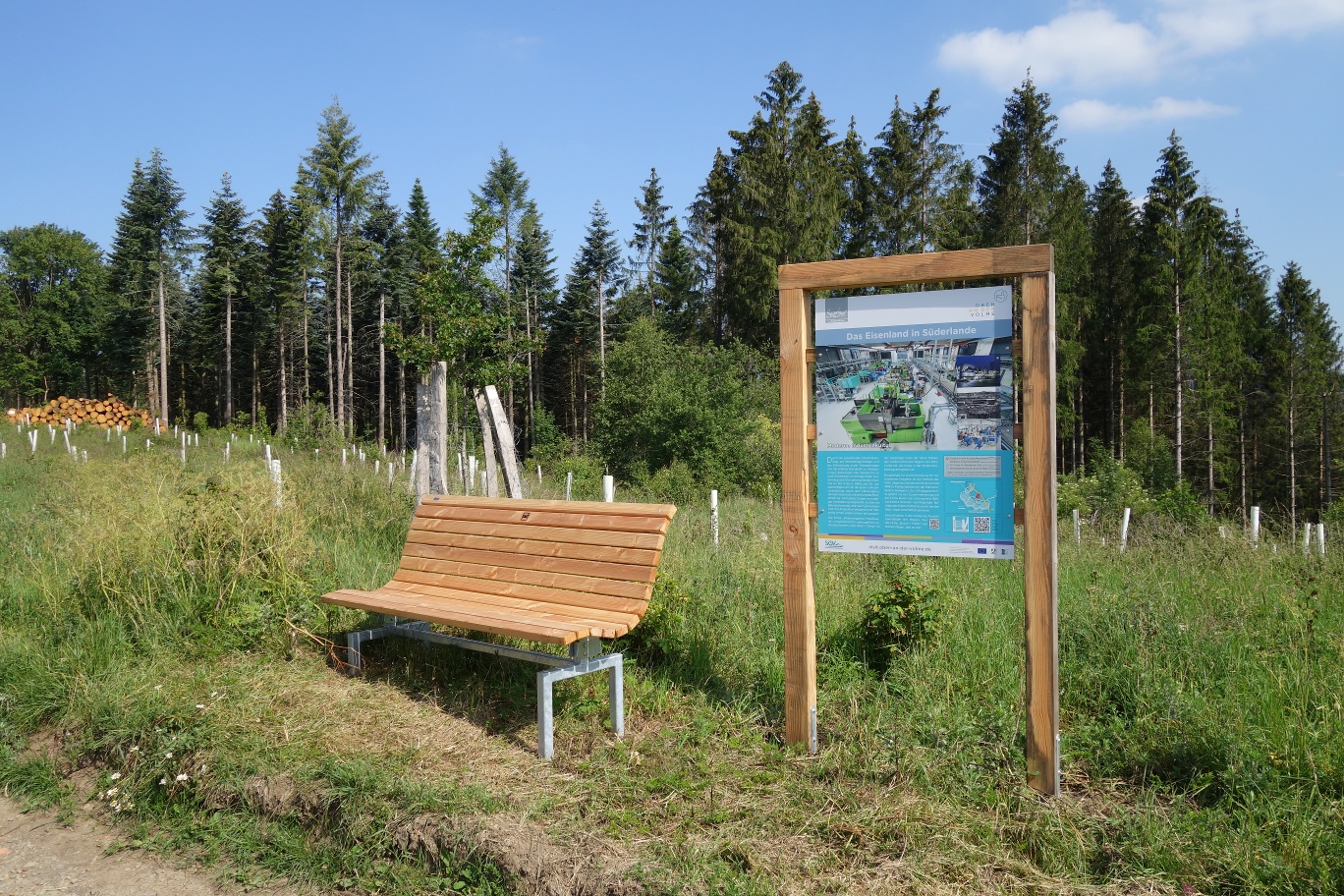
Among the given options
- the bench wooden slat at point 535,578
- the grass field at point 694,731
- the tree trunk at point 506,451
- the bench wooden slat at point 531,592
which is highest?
the tree trunk at point 506,451

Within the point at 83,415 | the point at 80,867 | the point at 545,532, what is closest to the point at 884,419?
the point at 545,532

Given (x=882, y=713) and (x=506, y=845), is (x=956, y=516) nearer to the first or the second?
(x=882, y=713)

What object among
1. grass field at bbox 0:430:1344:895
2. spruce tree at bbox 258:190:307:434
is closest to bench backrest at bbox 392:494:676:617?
grass field at bbox 0:430:1344:895

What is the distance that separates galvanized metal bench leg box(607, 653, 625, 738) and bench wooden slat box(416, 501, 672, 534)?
0.68 metres

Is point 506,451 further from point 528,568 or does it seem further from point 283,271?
point 283,271

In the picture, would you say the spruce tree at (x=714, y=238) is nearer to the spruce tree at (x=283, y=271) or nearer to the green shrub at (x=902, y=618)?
the spruce tree at (x=283, y=271)

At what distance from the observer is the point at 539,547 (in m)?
4.98

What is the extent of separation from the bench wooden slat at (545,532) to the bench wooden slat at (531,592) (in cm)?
27

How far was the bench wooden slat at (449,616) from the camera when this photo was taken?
12.8 ft

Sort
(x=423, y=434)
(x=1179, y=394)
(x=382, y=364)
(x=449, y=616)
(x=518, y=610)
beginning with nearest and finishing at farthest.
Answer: (x=449, y=616), (x=518, y=610), (x=423, y=434), (x=1179, y=394), (x=382, y=364)

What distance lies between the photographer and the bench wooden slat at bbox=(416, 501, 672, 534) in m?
4.48

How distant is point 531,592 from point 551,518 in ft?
1.42

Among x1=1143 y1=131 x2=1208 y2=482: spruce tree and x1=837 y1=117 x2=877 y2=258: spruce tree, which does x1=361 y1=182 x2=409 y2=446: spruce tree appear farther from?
x1=1143 y1=131 x2=1208 y2=482: spruce tree

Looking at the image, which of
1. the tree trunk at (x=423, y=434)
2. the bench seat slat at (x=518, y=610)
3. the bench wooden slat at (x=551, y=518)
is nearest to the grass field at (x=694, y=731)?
the bench seat slat at (x=518, y=610)
